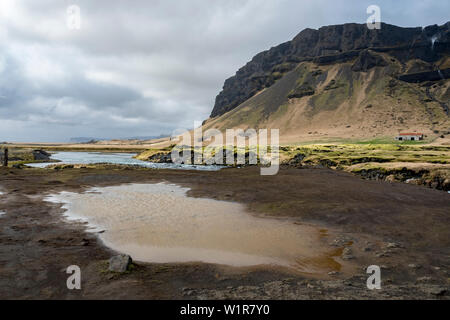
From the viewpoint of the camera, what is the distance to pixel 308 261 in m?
10.9

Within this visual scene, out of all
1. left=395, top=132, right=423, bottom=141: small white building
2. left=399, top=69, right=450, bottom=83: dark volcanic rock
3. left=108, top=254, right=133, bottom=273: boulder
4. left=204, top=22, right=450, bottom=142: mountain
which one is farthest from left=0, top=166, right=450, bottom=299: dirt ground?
left=399, top=69, right=450, bottom=83: dark volcanic rock

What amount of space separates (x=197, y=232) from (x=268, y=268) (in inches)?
213

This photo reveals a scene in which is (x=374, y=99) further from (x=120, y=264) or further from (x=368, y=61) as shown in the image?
(x=120, y=264)

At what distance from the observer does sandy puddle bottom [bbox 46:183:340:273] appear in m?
11.1

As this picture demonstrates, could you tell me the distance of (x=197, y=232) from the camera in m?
14.5

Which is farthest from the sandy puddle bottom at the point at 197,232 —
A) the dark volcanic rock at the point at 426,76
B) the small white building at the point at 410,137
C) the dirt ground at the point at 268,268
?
the dark volcanic rock at the point at 426,76

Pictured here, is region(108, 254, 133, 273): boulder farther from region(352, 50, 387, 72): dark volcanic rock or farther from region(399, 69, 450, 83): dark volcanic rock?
region(352, 50, 387, 72): dark volcanic rock

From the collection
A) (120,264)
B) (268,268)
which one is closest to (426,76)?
(268,268)

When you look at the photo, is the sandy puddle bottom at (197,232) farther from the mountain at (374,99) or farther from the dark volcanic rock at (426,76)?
the dark volcanic rock at (426,76)
